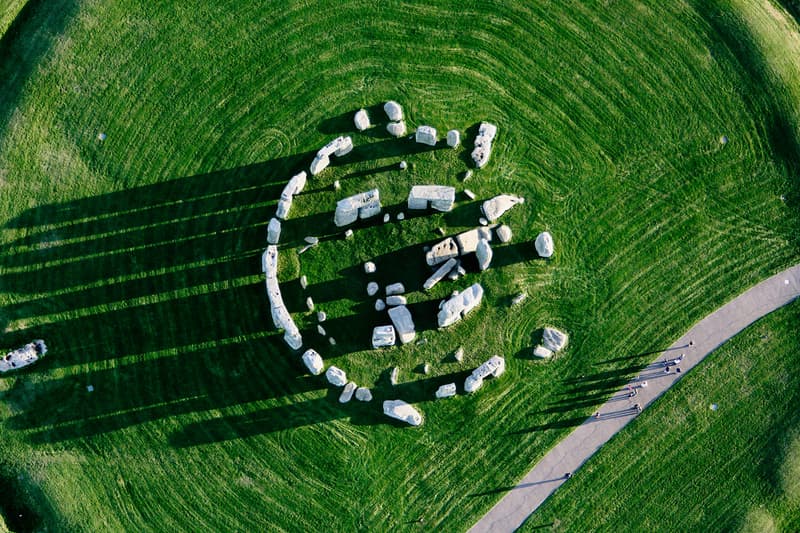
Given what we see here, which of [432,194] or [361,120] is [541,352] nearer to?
[432,194]

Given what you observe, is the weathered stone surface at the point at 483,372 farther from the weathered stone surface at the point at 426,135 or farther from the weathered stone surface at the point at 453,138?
the weathered stone surface at the point at 426,135

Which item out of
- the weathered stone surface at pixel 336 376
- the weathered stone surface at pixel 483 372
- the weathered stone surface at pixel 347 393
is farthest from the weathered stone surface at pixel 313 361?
the weathered stone surface at pixel 483 372

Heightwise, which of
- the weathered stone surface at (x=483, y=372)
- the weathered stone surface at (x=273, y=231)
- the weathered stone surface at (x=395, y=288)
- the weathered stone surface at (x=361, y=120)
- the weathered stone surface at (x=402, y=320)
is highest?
the weathered stone surface at (x=361, y=120)

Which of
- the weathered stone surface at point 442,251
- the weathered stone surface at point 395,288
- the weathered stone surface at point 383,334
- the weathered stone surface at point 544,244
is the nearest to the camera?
the weathered stone surface at point 383,334

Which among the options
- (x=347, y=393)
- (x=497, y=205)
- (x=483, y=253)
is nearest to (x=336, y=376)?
(x=347, y=393)

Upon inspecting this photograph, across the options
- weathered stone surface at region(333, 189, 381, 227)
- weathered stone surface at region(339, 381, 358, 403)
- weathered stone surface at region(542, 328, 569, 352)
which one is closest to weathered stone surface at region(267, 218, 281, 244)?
weathered stone surface at region(333, 189, 381, 227)

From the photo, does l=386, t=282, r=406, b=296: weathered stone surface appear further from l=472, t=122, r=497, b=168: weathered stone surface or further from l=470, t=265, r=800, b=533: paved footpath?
l=470, t=265, r=800, b=533: paved footpath

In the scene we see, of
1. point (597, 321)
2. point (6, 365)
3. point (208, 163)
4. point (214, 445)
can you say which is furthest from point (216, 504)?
point (597, 321)
